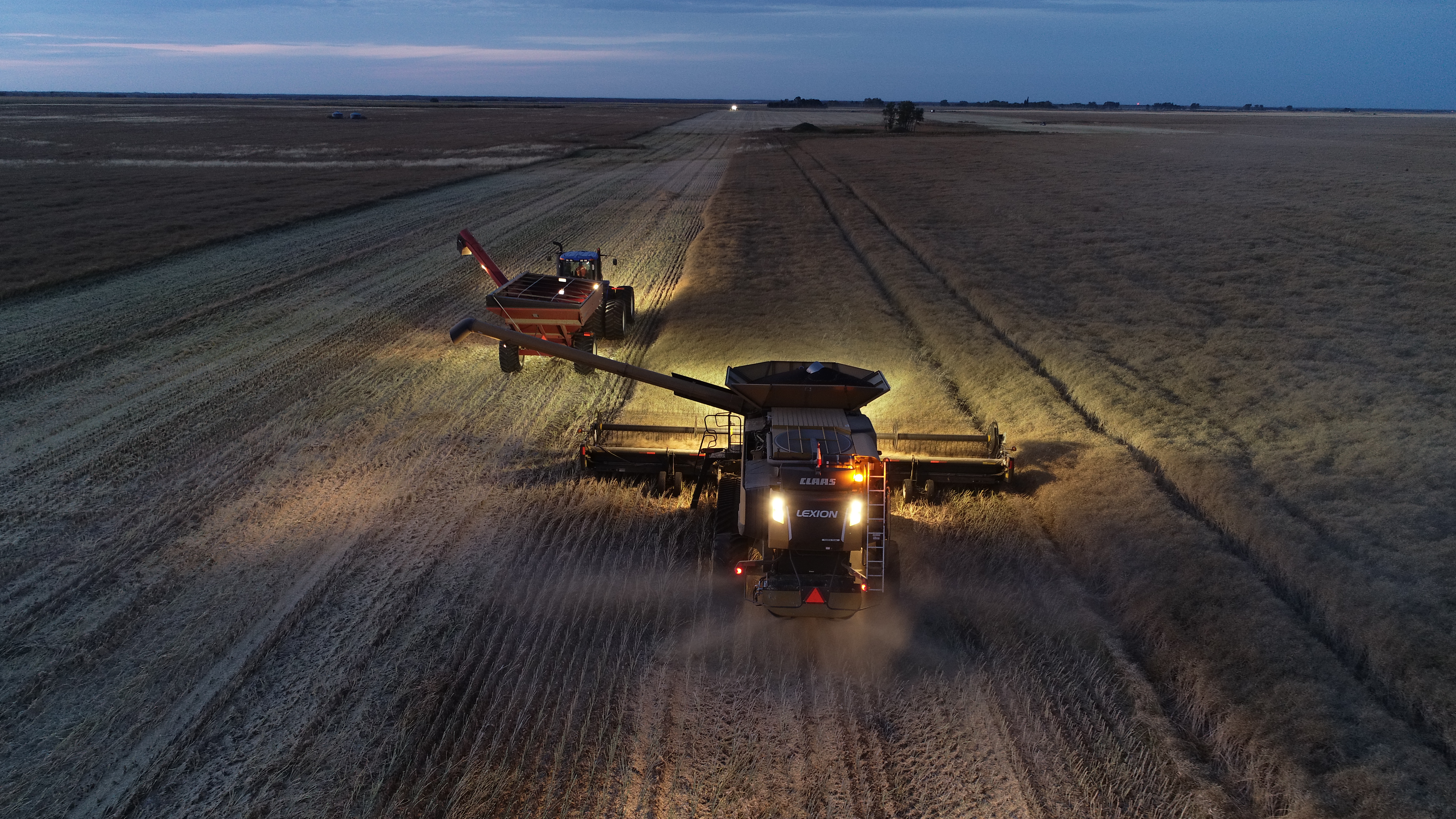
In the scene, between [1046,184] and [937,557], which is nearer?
[937,557]

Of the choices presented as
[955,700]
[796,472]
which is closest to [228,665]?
[796,472]

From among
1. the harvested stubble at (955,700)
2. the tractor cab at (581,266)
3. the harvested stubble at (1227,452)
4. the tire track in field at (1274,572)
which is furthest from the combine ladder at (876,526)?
the tractor cab at (581,266)

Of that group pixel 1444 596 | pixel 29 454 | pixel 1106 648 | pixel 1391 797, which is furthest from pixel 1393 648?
pixel 29 454

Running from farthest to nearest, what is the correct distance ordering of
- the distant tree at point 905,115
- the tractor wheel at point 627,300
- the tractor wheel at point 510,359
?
the distant tree at point 905,115, the tractor wheel at point 627,300, the tractor wheel at point 510,359

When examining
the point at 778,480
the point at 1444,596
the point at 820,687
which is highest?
the point at 778,480

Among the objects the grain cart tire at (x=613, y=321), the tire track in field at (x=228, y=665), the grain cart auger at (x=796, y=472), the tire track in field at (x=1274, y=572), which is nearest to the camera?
the tire track in field at (x=228, y=665)

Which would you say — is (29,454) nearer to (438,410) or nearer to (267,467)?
(267,467)

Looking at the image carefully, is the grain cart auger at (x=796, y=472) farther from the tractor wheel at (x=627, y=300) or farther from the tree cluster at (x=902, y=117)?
the tree cluster at (x=902, y=117)
